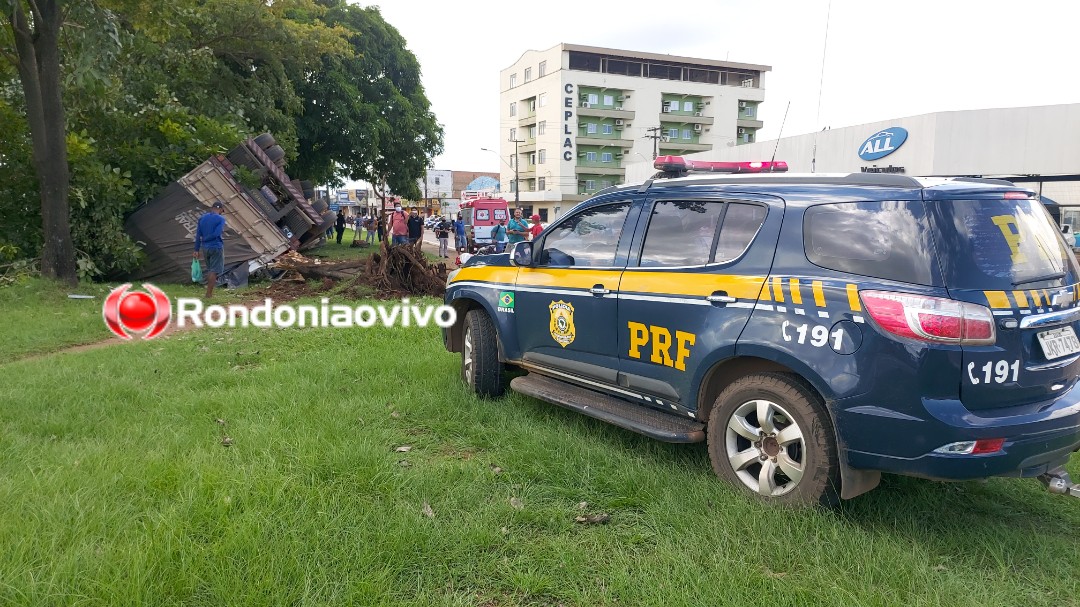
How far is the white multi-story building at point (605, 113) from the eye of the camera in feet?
232

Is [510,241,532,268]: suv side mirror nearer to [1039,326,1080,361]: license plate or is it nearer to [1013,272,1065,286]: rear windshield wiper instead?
[1013,272,1065,286]: rear windshield wiper

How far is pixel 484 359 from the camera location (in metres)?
5.58

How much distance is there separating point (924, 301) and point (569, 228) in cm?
260

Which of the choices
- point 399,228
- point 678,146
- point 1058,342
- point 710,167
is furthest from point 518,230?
point 678,146

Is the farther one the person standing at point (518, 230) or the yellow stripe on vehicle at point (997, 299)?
the person standing at point (518, 230)

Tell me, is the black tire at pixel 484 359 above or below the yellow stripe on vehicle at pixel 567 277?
below

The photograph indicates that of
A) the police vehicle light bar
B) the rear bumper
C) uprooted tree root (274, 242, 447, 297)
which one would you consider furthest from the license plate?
uprooted tree root (274, 242, 447, 297)

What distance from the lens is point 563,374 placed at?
4.91 m

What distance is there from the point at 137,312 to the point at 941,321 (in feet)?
34.9

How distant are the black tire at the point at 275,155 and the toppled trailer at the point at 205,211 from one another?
131cm

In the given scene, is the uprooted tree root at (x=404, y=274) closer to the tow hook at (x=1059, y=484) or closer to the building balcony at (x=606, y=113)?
the tow hook at (x=1059, y=484)

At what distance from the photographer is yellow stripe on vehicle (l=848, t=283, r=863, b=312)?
3.13 metres

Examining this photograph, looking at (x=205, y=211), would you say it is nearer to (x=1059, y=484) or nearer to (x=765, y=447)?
(x=765, y=447)

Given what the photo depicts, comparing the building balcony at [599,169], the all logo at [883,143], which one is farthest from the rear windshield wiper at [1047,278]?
the building balcony at [599,169]
